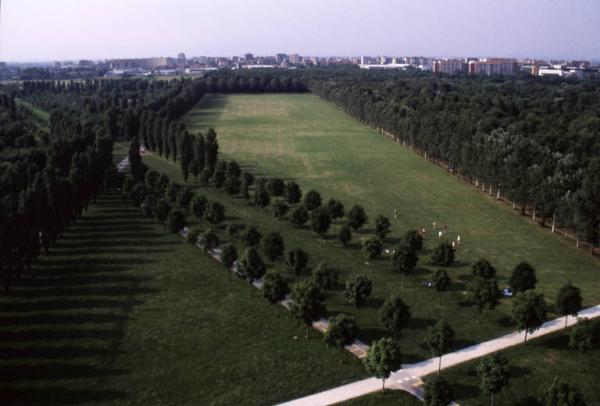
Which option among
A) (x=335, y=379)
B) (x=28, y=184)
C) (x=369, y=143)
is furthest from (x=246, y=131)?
(x=335, y=379)

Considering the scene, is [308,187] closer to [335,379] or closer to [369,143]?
[369,143]

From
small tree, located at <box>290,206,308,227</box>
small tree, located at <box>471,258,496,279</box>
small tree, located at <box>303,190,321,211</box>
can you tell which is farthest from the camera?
small tree, located at <box>303,190,321,211</box>

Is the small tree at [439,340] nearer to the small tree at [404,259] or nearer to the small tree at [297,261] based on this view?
the small tree at [404,259]

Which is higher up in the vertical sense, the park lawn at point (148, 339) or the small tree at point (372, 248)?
the small tree at point (372, 248)

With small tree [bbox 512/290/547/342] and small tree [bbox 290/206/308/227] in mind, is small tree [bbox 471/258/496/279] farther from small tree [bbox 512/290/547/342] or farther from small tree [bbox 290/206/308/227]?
small tree [bbox 290/206/308/227]

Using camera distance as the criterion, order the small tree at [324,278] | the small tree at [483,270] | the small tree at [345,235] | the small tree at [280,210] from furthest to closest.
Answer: the small tree at [280,210]
the small tree at [345,235]
the small tree at [483,270]
the small tree at [324,278]

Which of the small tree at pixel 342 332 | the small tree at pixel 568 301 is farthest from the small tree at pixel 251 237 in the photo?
the small tree at pixel 568 301

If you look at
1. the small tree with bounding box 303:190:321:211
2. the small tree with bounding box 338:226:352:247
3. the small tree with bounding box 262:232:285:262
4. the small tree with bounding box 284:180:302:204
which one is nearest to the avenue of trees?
the small tree with bounding box 338:226:352:247
